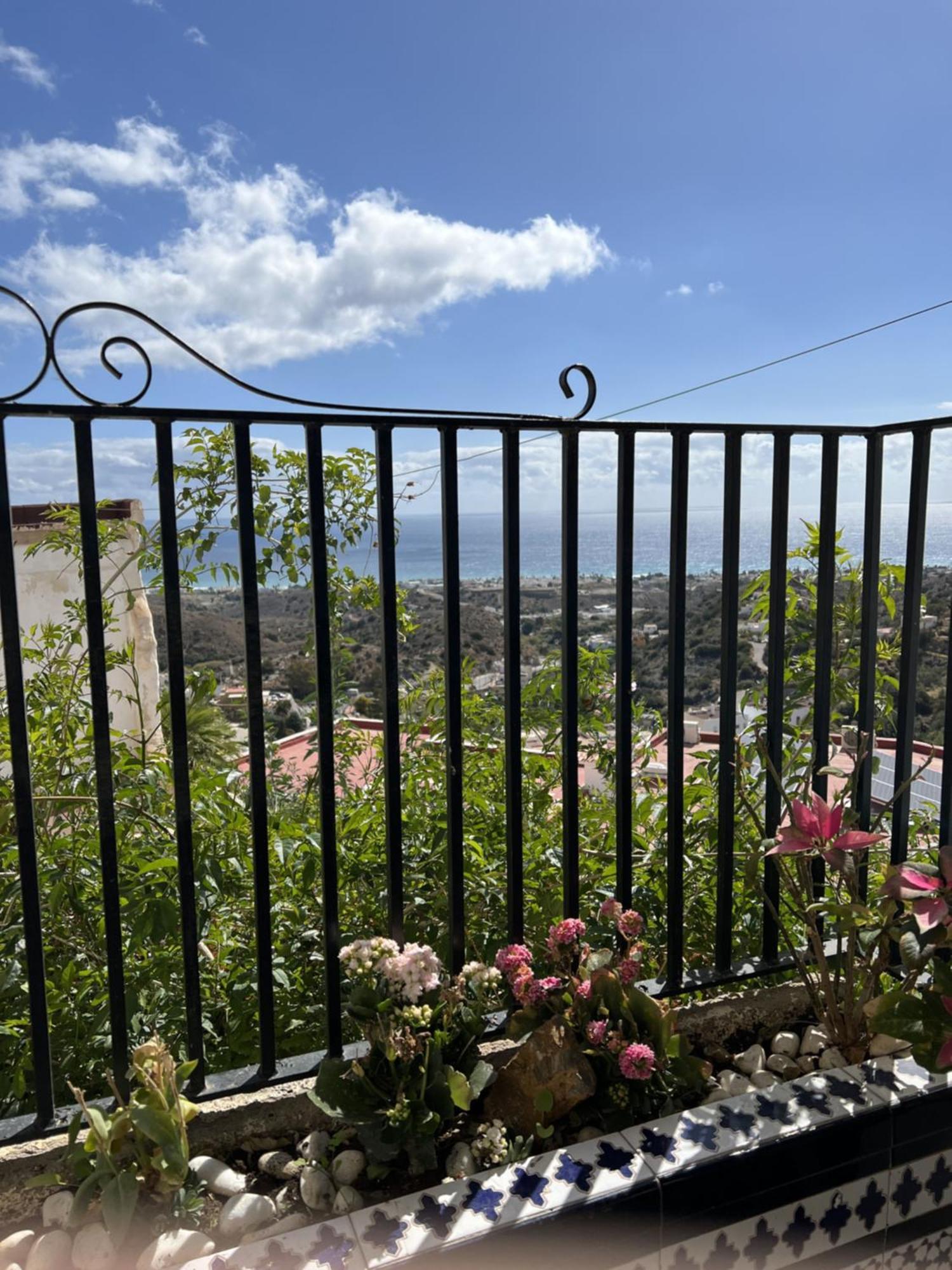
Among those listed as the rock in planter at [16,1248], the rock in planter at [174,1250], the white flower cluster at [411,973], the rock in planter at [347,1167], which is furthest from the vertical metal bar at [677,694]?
the rock in planter at [16,1248]

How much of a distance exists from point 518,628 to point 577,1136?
93cm

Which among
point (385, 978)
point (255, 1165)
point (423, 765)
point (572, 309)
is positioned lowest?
point (255, 1165)

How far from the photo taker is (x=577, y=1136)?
53.6 inches

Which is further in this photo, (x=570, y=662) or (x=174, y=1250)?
(x=570, y=662)

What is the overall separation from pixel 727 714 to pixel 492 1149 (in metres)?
1.00

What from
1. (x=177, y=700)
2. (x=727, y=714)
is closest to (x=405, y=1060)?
(x=177, y=700)

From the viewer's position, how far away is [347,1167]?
49.9 inches

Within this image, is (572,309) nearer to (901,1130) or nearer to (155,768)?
(155,768)

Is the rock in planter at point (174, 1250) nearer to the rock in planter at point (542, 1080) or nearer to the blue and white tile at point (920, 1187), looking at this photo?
the rock in planter at point (542, 1080)

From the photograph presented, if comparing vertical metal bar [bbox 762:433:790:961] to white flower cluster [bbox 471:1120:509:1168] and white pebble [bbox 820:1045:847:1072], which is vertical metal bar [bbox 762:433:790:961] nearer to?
white pebble [bbox 820:1045:847:1072]

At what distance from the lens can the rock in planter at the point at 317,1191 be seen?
122cm

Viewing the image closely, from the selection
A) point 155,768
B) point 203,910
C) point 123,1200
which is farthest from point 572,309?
point 123,1200

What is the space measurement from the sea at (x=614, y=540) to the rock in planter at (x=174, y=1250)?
110 centimetres

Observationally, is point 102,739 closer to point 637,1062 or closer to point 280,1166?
point 280,1166
